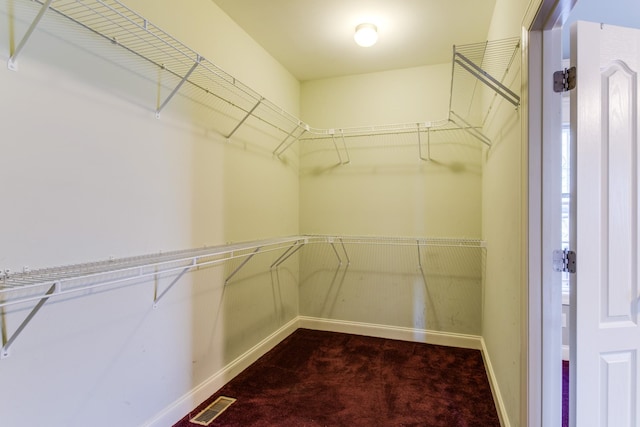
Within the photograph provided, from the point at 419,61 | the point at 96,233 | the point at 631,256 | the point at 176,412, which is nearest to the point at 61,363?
the point at 96,233

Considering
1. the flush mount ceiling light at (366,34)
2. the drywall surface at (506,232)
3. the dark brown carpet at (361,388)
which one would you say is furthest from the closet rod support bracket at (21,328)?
the flush mount ceiling light at (366,34)

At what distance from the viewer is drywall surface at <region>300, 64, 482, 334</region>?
294 centimetres

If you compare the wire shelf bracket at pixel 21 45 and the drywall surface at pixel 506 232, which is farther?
the drywall surface at pixel 506 232

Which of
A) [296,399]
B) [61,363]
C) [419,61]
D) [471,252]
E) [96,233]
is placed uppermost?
[419,61]

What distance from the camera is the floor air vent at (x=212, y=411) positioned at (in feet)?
6.11

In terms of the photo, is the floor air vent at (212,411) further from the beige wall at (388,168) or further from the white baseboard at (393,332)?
the beige wall at (388,168)

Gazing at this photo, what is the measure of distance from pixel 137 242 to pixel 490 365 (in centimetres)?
236

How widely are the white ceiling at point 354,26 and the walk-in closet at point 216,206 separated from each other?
0.21 ft

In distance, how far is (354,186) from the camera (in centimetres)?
322

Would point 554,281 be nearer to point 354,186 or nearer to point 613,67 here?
point 613,67

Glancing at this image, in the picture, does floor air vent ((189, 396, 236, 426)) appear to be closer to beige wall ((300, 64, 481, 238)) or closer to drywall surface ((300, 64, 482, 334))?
drywall surface ((300, 64, 482, 334))

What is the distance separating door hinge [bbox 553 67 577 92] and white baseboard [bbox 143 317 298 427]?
7.64 ft

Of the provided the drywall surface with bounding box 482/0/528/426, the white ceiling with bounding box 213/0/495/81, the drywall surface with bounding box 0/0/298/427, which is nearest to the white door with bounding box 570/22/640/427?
the drywall surface with bounding box 482/0/528/426

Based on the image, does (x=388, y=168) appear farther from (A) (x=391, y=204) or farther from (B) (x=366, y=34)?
(B) (x=366, y=34)
